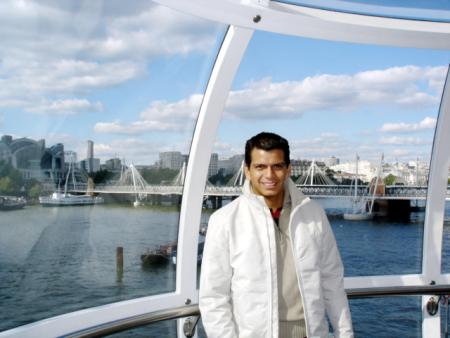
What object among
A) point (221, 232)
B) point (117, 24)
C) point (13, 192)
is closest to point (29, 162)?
point (13, 192)

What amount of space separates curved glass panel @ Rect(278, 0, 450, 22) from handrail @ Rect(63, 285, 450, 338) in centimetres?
182

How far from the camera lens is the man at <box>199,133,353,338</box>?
2061 mm

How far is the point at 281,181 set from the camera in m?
2.19

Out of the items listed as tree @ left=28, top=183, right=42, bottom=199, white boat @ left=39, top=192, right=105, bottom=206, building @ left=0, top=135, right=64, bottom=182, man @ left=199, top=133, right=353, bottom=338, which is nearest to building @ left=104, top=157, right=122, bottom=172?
white boat @ left=39, top=192, right=105, bottom=206

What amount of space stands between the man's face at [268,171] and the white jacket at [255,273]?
57 millimetres

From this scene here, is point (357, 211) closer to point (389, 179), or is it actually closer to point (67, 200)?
point (389, 179)

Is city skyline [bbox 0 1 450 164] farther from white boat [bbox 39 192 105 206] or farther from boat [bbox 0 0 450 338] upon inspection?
white boat [bbox 39 192 105 206]

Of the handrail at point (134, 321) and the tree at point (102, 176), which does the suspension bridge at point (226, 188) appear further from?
the handrail at point (134, 321)

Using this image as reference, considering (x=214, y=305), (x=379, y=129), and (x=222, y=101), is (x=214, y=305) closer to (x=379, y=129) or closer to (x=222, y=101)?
(x=222, y=101)

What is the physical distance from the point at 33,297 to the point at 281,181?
2.20 m

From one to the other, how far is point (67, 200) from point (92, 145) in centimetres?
49

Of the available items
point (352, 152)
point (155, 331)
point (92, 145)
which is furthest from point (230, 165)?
point (352, 152)

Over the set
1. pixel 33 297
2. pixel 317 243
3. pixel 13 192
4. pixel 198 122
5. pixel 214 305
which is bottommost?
pixel 33 297

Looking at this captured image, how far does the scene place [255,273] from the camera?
2061mm
